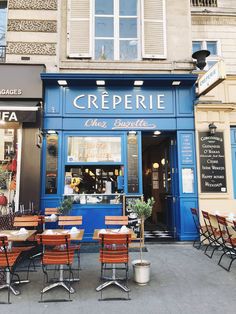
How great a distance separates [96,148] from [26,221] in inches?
117

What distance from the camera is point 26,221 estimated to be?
20.8 ft

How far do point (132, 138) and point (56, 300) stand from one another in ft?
16.4

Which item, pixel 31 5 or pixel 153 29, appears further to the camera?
pixel 153 29

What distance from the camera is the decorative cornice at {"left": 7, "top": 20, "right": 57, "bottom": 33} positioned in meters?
8.41

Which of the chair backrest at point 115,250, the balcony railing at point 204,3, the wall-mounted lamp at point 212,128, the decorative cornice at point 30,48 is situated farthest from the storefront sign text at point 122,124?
the balcony railing at point 204,3

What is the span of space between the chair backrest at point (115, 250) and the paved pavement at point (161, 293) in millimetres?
537

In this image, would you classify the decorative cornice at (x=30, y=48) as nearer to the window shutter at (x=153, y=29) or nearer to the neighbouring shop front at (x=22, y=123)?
the neighbouring shop front at (x=22, y=123)

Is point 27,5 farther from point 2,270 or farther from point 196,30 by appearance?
point 2,270

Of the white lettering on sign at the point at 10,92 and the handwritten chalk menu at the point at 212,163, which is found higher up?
the white lettering on sign at the point at 10,92

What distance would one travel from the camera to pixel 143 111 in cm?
837

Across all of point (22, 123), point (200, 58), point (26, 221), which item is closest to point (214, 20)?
point (200, 58)

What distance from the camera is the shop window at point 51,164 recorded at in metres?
8.00

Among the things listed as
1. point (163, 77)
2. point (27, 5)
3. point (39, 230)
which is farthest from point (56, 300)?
point (27, 5)

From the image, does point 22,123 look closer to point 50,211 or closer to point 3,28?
point 50,211
